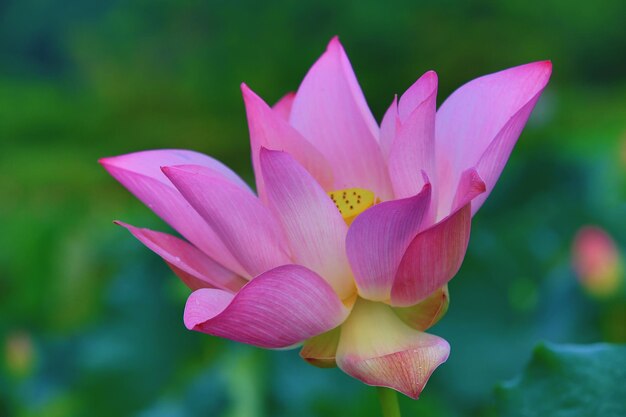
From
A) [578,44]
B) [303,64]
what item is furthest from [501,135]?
[578,44]

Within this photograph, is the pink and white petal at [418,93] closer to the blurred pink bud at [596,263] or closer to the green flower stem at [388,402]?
the green flower stem at [388,402]

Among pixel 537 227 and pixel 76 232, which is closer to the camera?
pixel 537 227

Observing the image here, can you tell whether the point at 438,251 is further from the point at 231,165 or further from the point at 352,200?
the point at 231,165

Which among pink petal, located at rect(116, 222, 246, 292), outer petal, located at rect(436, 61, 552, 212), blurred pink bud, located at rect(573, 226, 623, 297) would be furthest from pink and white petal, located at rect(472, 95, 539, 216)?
blurred pink bud, located at rect(573, 226, 623, 297)

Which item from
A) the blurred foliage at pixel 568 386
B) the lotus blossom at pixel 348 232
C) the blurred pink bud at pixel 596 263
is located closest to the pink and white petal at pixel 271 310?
the lotus blossom at pixel 348 232

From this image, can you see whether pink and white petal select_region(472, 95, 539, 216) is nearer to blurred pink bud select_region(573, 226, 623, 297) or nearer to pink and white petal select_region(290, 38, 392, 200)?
pink and white petal select_region(290, 38, 392, 200)

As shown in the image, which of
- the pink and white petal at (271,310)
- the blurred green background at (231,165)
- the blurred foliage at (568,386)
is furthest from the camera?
the blurred green background at (231,165)

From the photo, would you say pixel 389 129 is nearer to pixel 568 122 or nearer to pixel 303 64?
pixel 568 122

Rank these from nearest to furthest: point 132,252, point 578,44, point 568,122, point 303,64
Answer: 1. point 132,252
2. point 568,122
3. point 303,64
4. point 578,44
